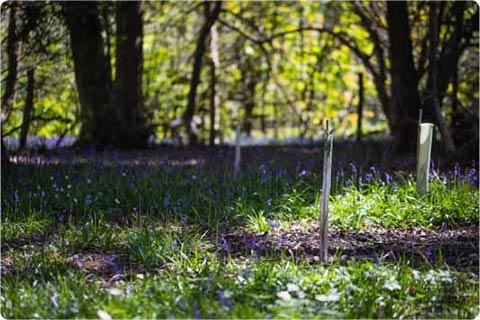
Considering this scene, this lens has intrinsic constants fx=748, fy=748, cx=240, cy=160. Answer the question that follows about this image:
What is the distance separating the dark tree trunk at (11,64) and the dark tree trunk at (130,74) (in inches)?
108

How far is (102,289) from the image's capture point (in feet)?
12.2

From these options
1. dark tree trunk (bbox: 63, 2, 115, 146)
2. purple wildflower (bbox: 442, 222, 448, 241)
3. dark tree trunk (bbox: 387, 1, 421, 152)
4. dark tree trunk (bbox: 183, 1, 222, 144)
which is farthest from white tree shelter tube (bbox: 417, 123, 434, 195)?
dark tree trunk (bbox: 183, 1, 222, 144)

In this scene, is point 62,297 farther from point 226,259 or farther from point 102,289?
point 226,259

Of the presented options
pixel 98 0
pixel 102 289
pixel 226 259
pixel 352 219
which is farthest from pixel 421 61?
pixel 102 289

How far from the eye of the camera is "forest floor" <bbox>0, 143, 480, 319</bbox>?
3498 millimetres

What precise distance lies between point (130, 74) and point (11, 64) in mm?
3757

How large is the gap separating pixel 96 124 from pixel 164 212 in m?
5.37

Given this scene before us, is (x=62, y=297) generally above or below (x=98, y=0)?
below

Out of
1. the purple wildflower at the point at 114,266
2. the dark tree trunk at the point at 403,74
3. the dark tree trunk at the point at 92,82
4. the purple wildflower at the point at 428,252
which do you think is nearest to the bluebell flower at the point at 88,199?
the purple wildflower at the point at 114,266

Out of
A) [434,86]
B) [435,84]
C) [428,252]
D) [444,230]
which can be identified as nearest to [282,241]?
[428,252]

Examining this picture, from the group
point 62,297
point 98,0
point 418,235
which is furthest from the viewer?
point 98,0

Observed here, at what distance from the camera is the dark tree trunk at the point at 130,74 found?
11.2 m

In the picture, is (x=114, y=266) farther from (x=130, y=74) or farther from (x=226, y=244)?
(x=130, y=74)

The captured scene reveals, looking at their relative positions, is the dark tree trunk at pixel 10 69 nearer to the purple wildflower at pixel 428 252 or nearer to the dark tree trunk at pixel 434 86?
the purple wildflower at pixel 428 252
